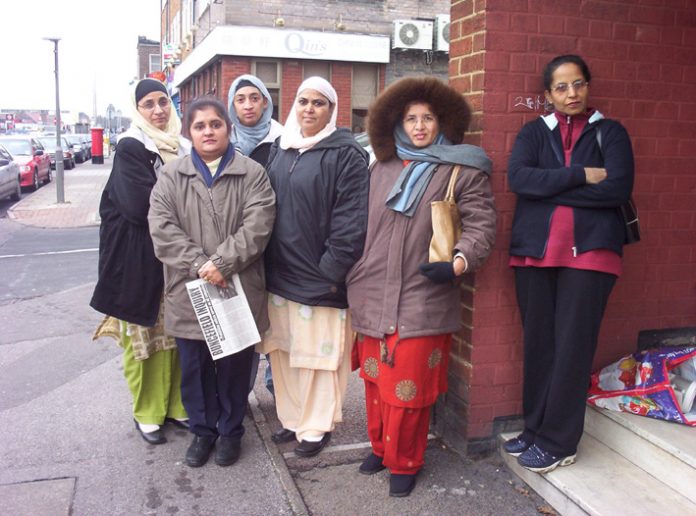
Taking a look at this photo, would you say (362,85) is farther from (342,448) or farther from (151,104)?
(342,448)

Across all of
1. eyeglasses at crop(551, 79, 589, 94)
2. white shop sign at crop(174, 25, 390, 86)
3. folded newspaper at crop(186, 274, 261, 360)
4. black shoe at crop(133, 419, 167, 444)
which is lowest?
black shoe at crop(133, 419, 167, 444)

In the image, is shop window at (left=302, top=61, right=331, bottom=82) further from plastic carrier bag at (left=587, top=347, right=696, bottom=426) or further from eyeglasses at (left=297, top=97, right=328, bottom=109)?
plastic carrier bag at (left=587, top=347, right=696, bottom=426)

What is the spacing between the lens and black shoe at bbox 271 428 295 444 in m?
3.78

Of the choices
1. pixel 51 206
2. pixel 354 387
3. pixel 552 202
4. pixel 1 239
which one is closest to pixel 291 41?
pixel 51 206

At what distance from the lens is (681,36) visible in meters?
3.45

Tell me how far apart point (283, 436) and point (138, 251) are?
1.31 m

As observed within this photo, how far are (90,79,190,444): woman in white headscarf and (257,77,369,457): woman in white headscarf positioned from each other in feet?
2.00

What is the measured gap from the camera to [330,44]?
1850cm

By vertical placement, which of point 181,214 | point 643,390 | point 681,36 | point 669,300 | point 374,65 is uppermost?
point 374,65

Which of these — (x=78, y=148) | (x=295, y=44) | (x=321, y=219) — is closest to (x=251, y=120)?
(x=321, y=219)

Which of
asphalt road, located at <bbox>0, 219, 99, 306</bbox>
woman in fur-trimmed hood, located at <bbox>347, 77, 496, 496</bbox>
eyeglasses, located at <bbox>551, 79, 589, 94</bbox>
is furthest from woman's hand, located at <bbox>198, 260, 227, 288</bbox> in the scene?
asphalt road, located at <bbox>0, 219, 99, 306</bbox>

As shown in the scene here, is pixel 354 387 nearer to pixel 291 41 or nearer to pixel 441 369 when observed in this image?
pixel 441 369

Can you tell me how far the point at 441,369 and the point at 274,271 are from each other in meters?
1.01

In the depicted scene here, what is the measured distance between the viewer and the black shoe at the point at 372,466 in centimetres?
342
